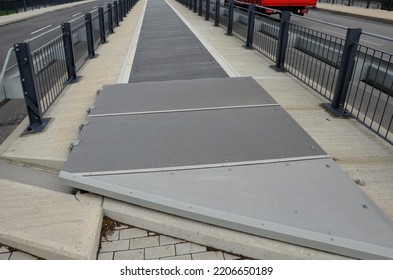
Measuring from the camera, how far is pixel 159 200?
2996 millimetres

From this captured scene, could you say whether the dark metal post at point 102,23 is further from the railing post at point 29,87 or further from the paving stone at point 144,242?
the paving stone at point 144,242

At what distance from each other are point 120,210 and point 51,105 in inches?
139

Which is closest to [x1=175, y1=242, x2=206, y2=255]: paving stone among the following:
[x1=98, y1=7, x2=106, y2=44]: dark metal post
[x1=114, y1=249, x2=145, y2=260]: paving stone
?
[x1=114, y1=249, x2=145, y2=260]: paving stone

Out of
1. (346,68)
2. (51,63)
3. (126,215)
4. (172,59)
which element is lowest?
(126,215)

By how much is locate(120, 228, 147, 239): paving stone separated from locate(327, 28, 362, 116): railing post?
361cm

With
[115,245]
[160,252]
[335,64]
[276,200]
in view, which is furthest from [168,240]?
[335,64]

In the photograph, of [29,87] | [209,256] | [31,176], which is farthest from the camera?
[29,87]

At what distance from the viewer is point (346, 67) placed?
Result: 491 centimetres

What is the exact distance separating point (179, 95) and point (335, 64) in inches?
189

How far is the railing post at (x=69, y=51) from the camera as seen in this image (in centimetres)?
684

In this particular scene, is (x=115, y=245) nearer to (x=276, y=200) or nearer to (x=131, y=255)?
(x=131, y=255)

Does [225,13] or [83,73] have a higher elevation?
[225,13]

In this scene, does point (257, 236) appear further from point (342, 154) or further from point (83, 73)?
point (83, 73)
